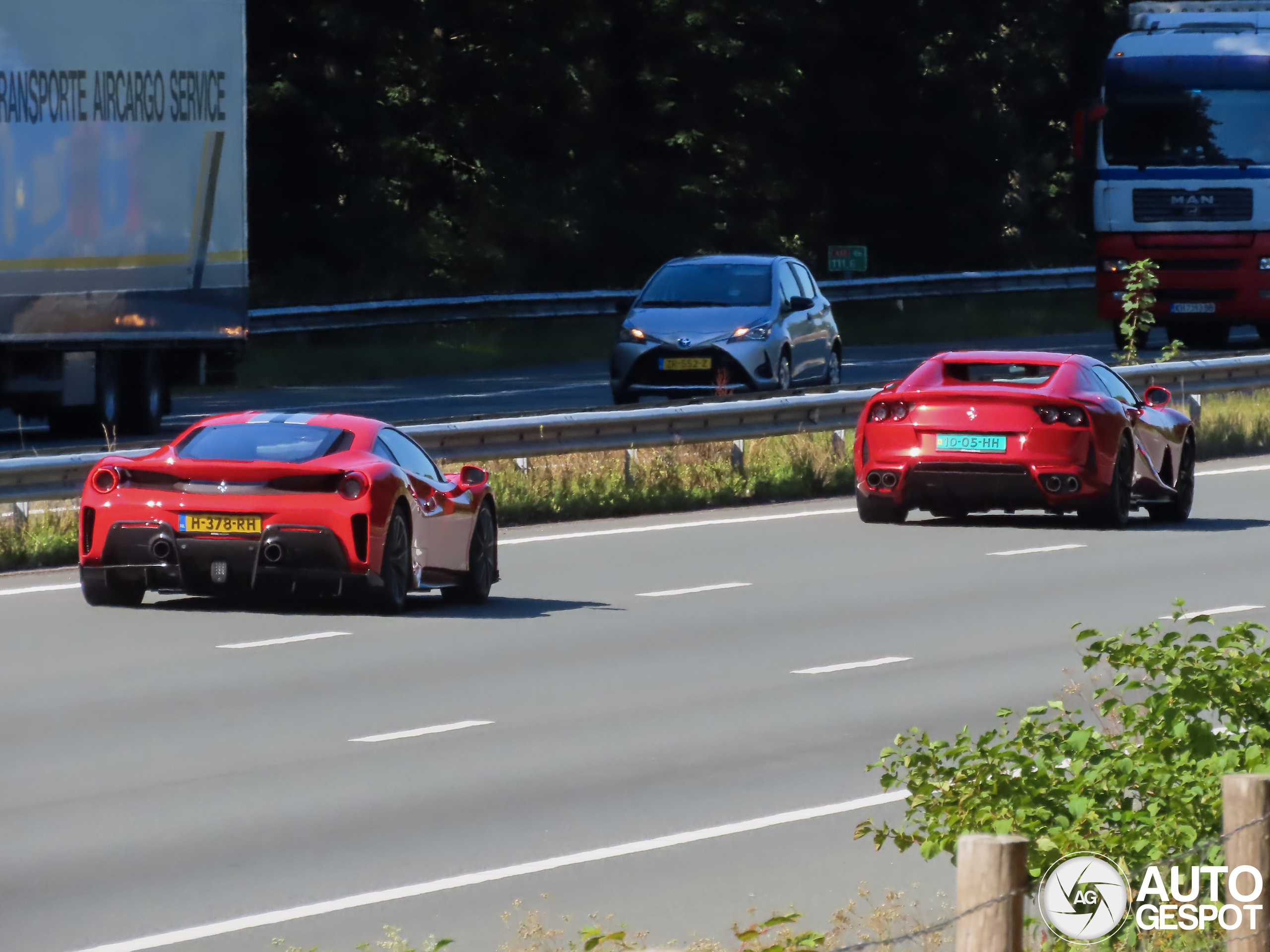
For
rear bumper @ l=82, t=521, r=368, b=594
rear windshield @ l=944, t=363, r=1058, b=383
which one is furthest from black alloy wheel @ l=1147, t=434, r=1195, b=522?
rear bumper @ l=82, t=521, r=368, b=594

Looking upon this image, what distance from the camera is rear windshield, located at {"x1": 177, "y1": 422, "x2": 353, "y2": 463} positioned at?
14.7m

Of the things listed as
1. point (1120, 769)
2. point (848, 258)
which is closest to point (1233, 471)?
point (848, 258)

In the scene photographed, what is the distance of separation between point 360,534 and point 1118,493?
7.52 meters

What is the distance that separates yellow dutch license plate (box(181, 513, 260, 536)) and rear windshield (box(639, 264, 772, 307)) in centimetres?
1466

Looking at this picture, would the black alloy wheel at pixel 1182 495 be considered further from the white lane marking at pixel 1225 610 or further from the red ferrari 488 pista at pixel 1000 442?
the white lane marking at pixel 1225 610

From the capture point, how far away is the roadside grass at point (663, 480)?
830 inches

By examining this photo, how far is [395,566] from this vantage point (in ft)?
48.1

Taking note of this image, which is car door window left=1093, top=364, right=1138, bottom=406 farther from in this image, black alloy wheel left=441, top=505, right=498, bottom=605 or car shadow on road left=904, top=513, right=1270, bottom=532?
black alloy wheel left=441, top=505, right=498, bottom=605

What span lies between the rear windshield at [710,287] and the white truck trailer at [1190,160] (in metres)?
9.28

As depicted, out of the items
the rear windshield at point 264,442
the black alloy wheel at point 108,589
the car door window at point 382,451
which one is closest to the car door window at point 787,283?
the car door window at point 382,451

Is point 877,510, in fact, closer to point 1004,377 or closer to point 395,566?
point 1004,377

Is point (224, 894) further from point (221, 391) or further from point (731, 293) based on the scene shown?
point (221, 391)

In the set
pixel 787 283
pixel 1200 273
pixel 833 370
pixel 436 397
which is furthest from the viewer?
pixel 1200 273

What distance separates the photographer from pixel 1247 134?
3691 cm
